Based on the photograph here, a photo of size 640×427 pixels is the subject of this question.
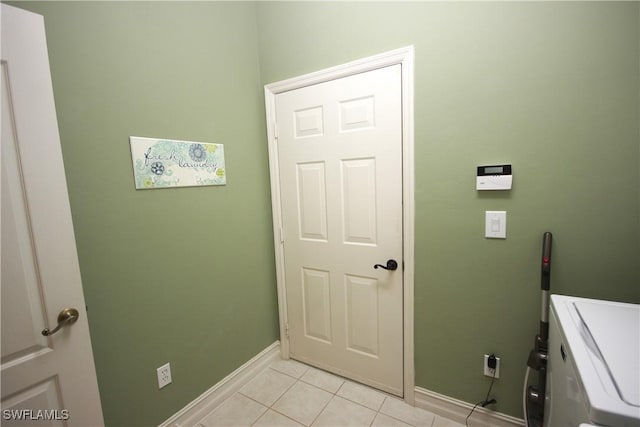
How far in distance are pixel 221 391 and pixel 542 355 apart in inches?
70.7

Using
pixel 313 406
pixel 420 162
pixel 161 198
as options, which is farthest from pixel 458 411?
pixel 161 198

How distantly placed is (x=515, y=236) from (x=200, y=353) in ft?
6.14

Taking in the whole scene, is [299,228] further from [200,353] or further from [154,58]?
[154,58]

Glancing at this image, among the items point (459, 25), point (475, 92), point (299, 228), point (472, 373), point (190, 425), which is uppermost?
point (459, 25)

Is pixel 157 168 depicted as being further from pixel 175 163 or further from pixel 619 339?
pixel 619 339

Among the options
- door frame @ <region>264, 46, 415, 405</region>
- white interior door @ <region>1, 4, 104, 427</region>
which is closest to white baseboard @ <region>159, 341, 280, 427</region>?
white interior door @ <region>1, 4, 104, 427</region>

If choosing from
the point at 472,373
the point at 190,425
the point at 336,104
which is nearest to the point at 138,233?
the point at 190,425

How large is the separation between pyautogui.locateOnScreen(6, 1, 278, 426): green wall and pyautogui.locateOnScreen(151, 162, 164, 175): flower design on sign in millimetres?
104

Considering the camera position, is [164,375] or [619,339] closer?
[619,339]

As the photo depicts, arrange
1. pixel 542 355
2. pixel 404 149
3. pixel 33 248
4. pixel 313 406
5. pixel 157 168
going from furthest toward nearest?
pixel 313 406
pixel 404 149
pixel 157 168
pixel 542 355
pixel 33 248

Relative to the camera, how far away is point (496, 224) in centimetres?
139

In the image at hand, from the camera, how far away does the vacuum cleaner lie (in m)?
1.18

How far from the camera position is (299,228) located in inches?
78.4

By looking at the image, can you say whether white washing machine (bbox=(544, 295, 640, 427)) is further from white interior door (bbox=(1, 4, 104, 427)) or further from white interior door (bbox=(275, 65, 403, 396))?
white interior door (bbox=(1, 4, 104, 427))
